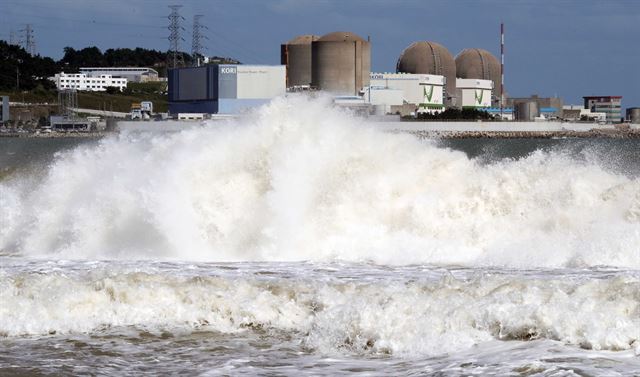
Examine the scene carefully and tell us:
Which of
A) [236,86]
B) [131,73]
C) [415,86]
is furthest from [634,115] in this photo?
[131,73]

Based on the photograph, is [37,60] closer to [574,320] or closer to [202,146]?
[202,146]

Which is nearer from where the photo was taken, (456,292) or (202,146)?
(456,292)

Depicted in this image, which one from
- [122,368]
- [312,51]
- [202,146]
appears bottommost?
[122,368]

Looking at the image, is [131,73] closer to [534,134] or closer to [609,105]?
[609,105]

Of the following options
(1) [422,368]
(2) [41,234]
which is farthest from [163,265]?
(1) [422,368]

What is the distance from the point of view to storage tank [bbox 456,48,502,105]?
144250 millimetres

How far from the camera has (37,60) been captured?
151125 mm

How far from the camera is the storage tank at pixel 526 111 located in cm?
12756

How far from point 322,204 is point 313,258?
1686mm

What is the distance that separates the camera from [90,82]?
174 m

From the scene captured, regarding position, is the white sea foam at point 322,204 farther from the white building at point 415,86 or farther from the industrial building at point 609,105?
the industrial building at point 609,105

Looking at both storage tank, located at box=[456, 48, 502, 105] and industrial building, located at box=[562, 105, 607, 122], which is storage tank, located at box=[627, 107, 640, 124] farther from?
storage tank, located at box=[456, 48, 502, 105]

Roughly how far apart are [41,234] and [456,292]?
970 centimetres

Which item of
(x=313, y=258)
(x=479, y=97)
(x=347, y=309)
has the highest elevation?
(x=479, y=97)
